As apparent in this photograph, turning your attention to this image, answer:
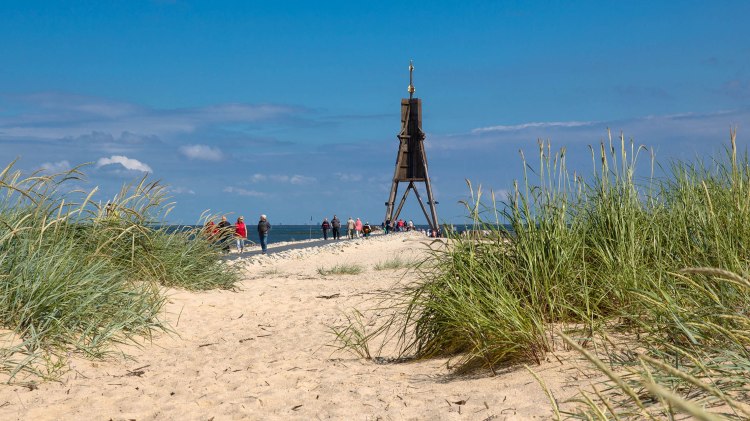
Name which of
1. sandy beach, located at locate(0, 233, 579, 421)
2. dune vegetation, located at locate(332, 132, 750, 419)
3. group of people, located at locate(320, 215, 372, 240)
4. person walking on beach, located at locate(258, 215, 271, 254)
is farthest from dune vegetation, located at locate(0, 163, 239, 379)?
group of people, located at locate(320, 215, 372, 240)

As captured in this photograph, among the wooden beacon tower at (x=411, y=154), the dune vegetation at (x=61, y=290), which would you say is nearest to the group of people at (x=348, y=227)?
the wooden beacon tower at (x=411, y=154)

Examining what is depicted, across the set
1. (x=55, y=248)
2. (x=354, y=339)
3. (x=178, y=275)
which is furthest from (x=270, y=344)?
(x=178, y=275)

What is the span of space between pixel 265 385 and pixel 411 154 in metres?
25.2

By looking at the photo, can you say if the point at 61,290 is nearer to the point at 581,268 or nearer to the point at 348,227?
the point at 581,268

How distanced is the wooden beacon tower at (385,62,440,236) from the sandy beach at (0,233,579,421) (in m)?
21.4

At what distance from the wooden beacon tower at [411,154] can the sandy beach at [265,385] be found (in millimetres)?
21413

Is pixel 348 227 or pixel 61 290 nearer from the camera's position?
pixel 61 290

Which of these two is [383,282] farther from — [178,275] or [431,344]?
[431,344]

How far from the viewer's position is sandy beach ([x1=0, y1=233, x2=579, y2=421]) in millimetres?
4238

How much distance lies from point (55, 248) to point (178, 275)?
3.05m

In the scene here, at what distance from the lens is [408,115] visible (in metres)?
29.8

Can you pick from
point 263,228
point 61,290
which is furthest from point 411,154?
point 61,290

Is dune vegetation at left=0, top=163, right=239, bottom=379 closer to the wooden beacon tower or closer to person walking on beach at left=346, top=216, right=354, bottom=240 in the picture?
the wooden beacon tower

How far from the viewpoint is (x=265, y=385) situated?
5.26 m
